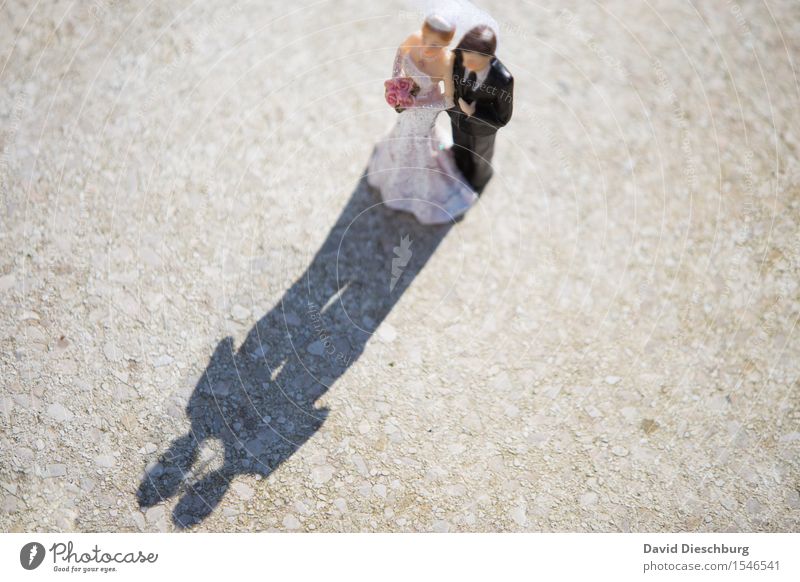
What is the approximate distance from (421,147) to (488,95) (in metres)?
1.17

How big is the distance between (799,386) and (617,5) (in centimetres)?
479

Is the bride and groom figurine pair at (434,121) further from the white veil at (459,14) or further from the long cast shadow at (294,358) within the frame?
the long cast shadow at (294,358)

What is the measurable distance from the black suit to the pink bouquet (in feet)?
1.18

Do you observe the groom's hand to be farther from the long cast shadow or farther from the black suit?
the long cast shadow

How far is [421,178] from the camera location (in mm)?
6816

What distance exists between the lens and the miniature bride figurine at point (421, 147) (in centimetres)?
538

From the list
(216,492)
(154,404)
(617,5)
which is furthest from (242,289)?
(617,5)

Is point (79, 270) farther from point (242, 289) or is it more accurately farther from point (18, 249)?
point (242, 289)

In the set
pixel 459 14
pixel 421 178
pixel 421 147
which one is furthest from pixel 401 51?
pixel 421 178

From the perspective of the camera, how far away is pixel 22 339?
6.33 meters

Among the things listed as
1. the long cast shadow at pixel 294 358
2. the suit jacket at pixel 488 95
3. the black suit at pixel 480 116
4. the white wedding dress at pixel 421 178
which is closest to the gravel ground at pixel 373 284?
the long cast shadow at pixel 294 358

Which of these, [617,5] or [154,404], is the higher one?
[617,5]

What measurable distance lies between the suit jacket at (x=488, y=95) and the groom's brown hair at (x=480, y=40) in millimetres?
122
